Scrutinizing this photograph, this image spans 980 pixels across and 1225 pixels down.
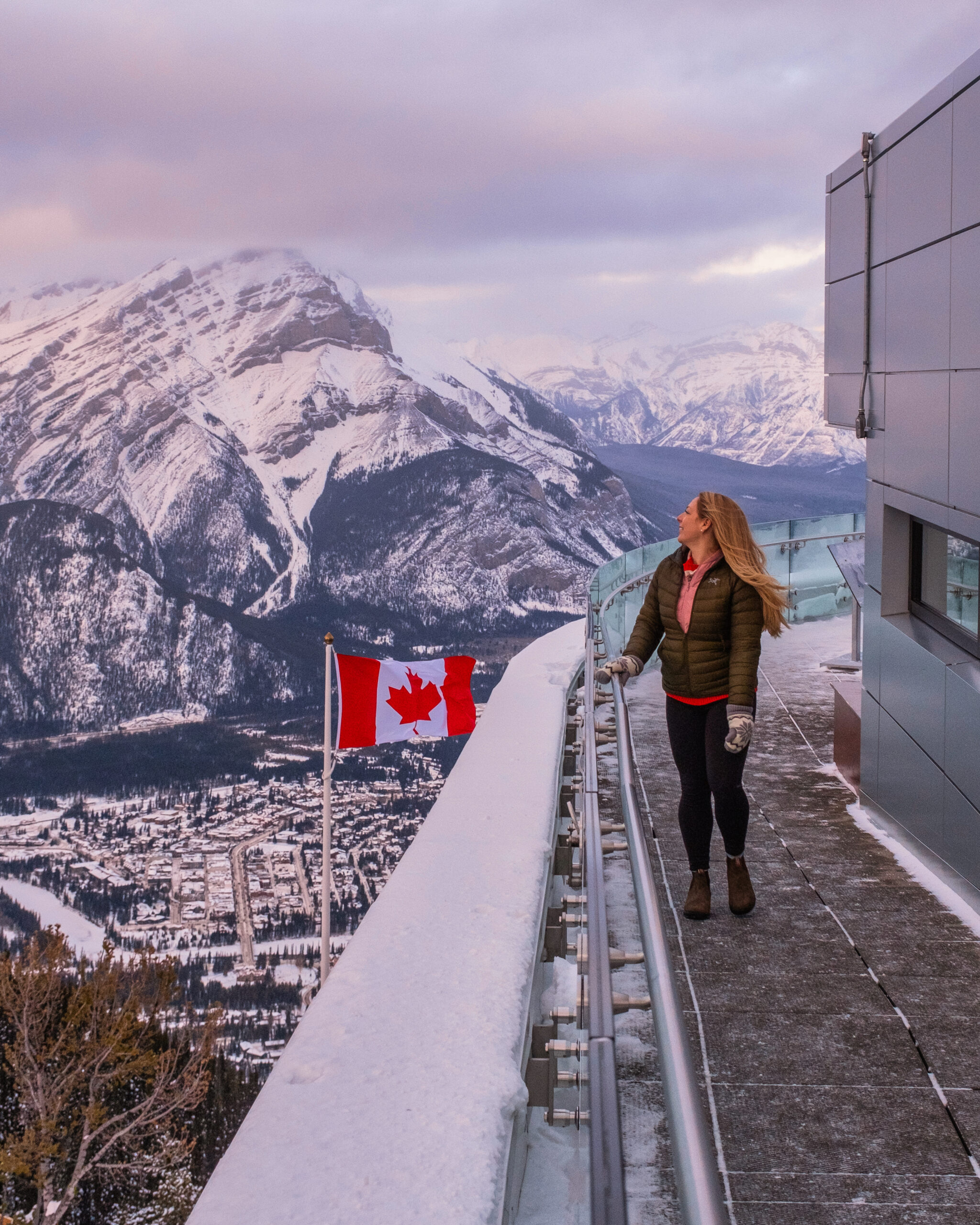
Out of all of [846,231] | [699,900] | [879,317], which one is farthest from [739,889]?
[846,231]

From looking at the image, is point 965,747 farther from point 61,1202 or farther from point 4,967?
point 4,967

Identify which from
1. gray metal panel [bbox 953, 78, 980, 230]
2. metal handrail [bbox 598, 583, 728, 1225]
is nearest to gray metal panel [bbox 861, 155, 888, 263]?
gray metal panel [bbox 953, 78, 980, 230]

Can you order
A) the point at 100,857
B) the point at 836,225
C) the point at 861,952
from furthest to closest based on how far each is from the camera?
the point at 100,857 < the point at 836,225 < the point at 861,952

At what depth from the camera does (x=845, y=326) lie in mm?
7773

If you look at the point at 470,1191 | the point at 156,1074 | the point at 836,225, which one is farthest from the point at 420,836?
the point at 156,1074

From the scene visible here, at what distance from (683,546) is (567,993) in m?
2.02

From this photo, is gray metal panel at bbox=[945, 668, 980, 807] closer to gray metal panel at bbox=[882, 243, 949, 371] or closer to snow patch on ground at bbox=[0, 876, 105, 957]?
gray metal panel at bbox=[882, 243, 949, 371]

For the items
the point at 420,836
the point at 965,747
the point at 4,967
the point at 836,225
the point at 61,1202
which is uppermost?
the point at 836,225

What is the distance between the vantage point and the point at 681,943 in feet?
15.6

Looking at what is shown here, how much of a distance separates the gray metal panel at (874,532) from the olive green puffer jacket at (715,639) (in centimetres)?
273

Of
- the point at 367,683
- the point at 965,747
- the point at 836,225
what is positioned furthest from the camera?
the point at 367,683

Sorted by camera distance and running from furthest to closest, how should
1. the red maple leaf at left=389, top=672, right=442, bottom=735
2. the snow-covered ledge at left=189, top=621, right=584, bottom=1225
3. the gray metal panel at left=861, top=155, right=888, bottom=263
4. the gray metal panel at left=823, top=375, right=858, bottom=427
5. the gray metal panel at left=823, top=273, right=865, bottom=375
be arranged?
1. the red maple leaf at left=389, top=672, right=442, bottom=735
2. the gray metal panel at left=823, top=375, right=858, bottom=427
3. the gray metal panel at left=823, top=273, right=865, bottom=375
4. the gray metal panel at left=861, top=155, right=888, bottom=263
5. the snow-covered ledge at left=189, top=621, right=584, bottom=1225

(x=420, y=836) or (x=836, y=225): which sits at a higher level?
(x=836, y=225)

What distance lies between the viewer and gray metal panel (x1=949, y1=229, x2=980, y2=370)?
5.17 meters
